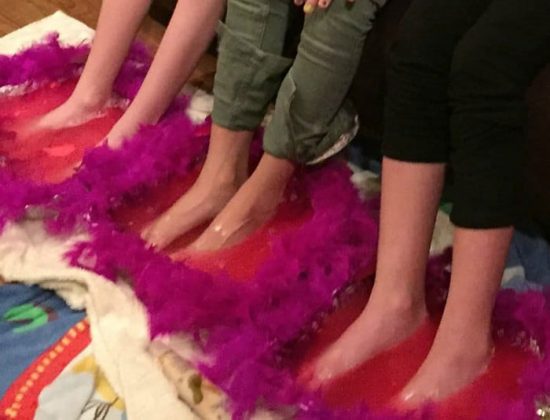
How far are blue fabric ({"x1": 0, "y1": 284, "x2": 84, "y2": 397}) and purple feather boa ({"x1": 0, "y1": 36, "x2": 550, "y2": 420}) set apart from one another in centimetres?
7

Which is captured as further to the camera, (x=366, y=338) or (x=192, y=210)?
(x=192, y=210)

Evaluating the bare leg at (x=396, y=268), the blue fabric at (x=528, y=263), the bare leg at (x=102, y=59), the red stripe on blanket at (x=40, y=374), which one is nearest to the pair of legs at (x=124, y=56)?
the bare leg at (x=102, y=59)

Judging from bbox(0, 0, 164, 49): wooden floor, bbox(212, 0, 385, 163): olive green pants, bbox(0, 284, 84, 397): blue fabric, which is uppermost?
bbox(212, 0, 385, 163): olive green pants

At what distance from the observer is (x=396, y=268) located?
1.02 meters

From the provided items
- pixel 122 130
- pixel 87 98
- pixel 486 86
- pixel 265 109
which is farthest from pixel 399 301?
pixel 87 98

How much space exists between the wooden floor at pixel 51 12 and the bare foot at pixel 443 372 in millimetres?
1002

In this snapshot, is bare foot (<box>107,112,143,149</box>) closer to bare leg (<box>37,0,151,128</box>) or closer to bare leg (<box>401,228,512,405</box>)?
bare leg (<box>37,0,151,128</box>)

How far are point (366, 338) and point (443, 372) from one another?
10 centimetres

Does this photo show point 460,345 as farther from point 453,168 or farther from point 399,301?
point 453,168

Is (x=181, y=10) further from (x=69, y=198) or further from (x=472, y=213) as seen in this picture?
(x=472, y=213)

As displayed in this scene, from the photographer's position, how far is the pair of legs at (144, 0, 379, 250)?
3.78ft

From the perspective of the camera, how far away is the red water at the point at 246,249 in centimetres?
101

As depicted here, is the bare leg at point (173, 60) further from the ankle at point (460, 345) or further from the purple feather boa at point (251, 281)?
the ankle at point (460, 345)

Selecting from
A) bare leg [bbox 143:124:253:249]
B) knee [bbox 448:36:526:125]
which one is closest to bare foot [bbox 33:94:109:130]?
bare leg [bbox 143:124:253:249]
